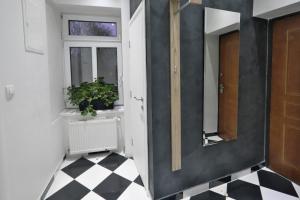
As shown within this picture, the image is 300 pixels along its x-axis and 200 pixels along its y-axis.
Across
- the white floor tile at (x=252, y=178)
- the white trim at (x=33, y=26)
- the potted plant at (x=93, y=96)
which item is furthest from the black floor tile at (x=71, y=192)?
the white floor tile at (x=252, y=178)

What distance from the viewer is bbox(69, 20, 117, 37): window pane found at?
10.2ft

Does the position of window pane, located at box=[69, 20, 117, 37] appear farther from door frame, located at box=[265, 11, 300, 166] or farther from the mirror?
door frame, located at box=[265, 11, 300, 166]

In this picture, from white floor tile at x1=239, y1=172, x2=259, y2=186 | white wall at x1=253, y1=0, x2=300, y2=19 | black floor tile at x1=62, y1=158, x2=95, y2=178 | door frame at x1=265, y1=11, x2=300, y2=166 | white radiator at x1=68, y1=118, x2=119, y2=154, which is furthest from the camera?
white radiator at x1=68, y1=118, x2=119, y2=154

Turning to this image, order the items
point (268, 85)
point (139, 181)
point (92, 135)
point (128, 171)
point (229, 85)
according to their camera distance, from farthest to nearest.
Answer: point (92, 135), point (128, 171), point (268, 85), point (139, 181), point (229, 85)

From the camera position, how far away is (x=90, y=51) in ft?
10.4

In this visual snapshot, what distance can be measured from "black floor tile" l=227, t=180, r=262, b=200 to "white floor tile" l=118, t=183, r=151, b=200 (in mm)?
905

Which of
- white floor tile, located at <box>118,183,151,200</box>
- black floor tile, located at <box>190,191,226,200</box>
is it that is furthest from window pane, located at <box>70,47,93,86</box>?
black floor tile, located at <box>190,191,226,200</box>

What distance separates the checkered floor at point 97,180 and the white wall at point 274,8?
234 cm

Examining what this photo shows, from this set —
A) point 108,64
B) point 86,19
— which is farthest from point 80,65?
point 86,19

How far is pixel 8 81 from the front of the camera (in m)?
1.46

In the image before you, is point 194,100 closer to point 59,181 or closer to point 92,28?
point 59,181

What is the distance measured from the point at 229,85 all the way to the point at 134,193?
158 cm

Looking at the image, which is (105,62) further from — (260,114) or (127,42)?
(260,114)

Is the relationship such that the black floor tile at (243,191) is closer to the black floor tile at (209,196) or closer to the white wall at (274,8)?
the black floor tile at (209,196)
